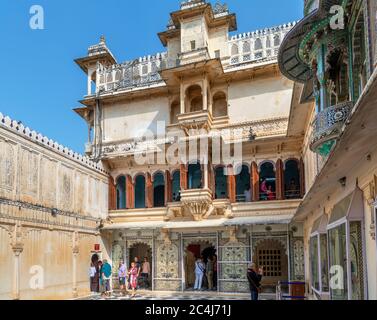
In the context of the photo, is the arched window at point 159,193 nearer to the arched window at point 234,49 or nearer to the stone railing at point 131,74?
the stone railing at point 131,74

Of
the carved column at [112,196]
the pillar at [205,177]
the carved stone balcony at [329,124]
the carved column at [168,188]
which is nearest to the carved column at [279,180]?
the pillar at [205,177]

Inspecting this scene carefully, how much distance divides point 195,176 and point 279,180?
3.65 metres

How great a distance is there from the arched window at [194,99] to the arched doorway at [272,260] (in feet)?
20.6

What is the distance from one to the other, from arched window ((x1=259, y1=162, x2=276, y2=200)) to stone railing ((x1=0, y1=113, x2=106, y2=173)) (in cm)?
675

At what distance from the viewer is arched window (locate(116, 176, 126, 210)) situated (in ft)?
55.4

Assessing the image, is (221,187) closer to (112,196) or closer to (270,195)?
(270,195)

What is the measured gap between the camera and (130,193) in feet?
53.9

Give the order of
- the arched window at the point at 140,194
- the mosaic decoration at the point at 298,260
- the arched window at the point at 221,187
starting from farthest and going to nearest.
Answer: the arched window at the point at 140,194 → the arched window at the point at 221,187 → the mosaic decoration at the point at 298,260

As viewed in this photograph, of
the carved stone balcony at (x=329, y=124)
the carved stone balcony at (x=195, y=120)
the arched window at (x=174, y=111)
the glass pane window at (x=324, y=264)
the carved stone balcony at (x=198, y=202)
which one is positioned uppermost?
the arched window at (x=174, y=111)

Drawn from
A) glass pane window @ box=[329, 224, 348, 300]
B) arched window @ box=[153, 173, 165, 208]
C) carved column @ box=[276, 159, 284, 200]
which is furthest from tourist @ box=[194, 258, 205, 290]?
glass pane window @ box=[329, 224, 348, 300]

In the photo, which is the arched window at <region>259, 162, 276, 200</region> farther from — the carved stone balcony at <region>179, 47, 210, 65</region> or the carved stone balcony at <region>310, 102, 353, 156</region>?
the carved stone balcony at <region>310, 102, 353, 156</region>

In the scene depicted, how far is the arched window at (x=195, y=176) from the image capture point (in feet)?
52.4
